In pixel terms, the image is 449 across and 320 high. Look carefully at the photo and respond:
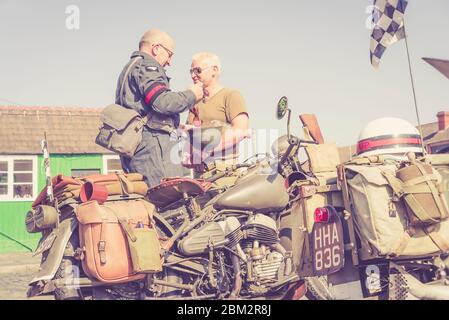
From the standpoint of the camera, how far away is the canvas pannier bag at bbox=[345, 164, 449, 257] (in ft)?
16.1

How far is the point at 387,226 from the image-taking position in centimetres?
493

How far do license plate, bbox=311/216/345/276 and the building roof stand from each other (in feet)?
55.6

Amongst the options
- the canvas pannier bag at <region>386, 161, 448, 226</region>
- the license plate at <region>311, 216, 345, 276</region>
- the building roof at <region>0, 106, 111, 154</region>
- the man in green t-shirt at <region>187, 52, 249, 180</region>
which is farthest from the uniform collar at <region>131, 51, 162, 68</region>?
the building roof at <region>0, 106, 111, 154</region>

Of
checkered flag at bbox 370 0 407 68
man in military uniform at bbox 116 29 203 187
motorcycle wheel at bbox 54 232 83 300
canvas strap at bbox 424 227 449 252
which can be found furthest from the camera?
checkered flag at bbox 370 0 407 68

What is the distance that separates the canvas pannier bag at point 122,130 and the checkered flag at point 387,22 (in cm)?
351

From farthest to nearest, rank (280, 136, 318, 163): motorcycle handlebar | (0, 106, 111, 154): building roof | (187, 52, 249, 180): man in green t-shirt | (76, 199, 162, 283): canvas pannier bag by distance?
(0, 106, 111, 154): building roof, (187, 52, 249, 180): man in green t-shirt, (280, 136, 318, 163): motorcycle handlebar, (76, 199, 162, 283): canvas pannier bag

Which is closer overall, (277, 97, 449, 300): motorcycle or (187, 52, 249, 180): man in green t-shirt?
(277, 97, 449, 300): motorcycle

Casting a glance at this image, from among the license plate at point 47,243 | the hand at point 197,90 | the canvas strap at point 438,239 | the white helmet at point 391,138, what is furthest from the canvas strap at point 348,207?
the license plate at point 47,243

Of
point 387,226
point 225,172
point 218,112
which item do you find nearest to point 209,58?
point 218,112

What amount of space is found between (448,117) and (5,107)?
Result: 21.7 m

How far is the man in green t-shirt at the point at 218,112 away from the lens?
6.12m

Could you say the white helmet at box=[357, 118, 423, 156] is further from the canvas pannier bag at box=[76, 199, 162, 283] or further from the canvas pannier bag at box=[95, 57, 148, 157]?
the canvas pannier bag at box=[76, 199, 162, 283]

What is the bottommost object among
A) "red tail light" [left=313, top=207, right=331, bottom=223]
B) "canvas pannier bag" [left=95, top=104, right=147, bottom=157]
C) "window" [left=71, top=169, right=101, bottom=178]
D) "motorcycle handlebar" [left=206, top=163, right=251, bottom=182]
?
"red tail light" [left=313, top=207, right=331, bottom=223]

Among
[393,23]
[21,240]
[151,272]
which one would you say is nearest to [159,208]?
[151,272]
